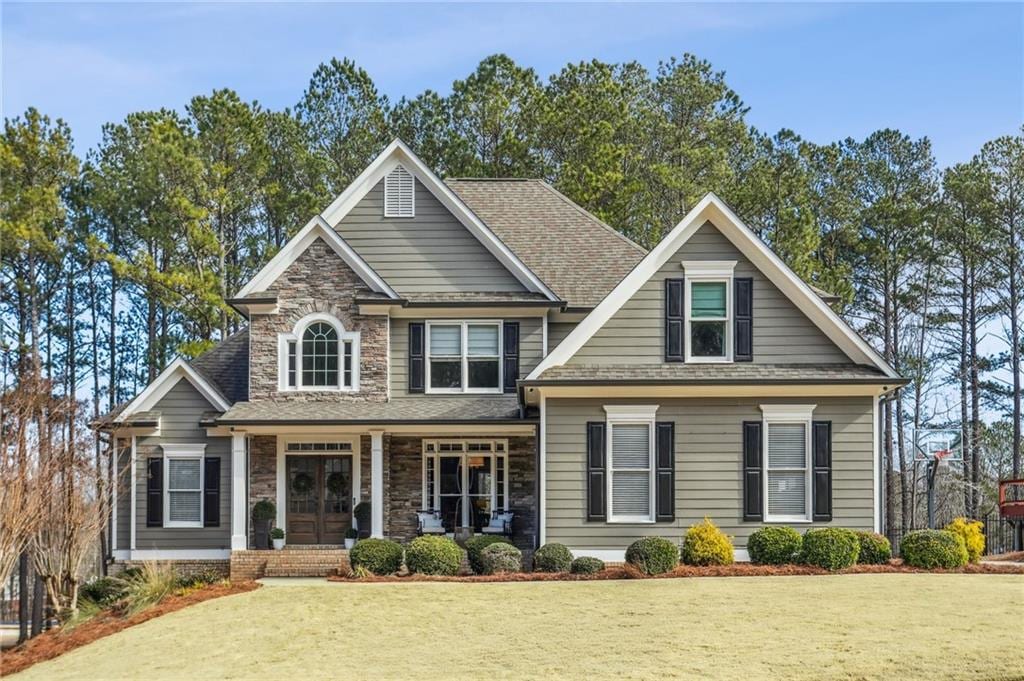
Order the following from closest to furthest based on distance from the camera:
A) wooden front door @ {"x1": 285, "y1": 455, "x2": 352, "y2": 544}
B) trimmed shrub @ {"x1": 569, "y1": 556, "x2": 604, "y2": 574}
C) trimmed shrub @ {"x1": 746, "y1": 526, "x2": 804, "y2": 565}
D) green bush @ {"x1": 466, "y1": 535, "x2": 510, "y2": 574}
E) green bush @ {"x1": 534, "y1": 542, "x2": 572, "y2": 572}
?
trimmed shrub @ {"x1": 569, "y1": 556, "x2": 604, "y2": 574} → trimmed shrub @ {"x1": 746, "y1": 526, "x2": 804, "y2": 565} → green bush @ {"x1": 534, "y1": 542, "x2": 572, "y2": 572} → green bush @ {"x1": 466, "y1": 535, "x2": 510, "y2": 574} → wooden front door @ {"x1": 285, "y1": 455, "x2": 352, "y2": 544}

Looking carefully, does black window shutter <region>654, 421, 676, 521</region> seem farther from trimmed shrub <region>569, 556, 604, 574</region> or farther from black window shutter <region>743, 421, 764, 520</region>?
trimmed shrub <region>569, 556, 604, 574</region>

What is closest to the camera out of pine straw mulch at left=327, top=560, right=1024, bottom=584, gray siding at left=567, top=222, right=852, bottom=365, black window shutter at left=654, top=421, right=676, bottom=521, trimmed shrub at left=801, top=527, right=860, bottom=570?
pine straw mulch at left=327, top=560, right=1024, bottom=584

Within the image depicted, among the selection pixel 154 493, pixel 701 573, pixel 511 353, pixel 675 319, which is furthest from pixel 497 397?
pixel 154 493

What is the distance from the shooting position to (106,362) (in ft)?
154

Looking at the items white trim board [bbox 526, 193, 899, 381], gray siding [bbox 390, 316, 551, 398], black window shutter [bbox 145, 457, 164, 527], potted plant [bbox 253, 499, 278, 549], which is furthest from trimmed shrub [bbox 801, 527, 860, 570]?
black window shutter [bbox 145, 457, 164, 527]

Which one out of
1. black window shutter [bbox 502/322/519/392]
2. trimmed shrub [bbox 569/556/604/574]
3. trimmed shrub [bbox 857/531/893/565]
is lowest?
trimmed shrub [bbox 569/556/604/574]

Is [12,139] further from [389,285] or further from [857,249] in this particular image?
[857,249]

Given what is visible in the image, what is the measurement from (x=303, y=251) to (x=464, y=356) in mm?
4076

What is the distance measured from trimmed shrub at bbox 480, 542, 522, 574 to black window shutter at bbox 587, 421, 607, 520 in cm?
170

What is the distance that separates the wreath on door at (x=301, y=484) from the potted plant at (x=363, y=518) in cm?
156

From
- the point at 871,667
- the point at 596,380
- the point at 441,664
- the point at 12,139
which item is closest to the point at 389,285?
the point at 596,380

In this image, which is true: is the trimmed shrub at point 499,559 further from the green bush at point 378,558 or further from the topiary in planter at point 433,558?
the green bush at point 378,558

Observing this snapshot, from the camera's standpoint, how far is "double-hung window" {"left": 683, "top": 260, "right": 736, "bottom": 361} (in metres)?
24.7

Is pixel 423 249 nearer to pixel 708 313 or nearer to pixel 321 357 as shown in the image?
pixel 321 357
